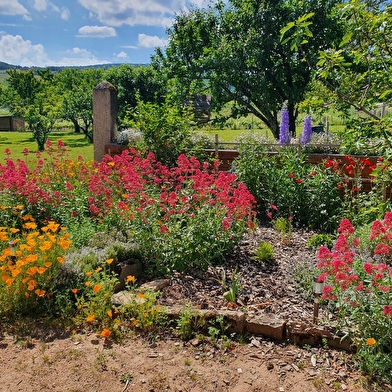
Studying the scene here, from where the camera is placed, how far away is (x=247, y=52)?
1118cm

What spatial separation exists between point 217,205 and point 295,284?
1.16m

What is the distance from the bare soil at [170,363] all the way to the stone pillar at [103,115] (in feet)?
19.1

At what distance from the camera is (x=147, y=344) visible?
270 centimetres

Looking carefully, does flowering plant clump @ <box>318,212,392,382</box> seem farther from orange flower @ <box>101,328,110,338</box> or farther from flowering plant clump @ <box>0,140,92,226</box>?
flowering plant clump @ <box>0,140,92,226</box>

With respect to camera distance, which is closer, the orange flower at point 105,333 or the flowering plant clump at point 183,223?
the orange flower at point 105,333

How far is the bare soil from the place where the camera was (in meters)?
2.31

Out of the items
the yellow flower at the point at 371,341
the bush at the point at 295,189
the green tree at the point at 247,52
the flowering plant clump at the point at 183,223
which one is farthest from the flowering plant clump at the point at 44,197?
the green tree at the point at 247,52

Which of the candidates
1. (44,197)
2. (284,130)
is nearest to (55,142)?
(284,130)

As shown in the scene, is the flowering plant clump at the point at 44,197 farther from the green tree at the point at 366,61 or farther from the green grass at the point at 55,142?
the green grass at the point at 55,142

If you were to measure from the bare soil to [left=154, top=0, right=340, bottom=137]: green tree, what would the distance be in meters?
8.93

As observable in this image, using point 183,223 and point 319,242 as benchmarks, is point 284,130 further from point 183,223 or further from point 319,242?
point 183,223

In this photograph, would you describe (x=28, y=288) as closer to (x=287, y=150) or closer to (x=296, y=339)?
(x=296, y=339)

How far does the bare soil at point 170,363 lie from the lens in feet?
7.58

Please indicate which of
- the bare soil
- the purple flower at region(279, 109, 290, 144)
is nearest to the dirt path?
the bare soil
